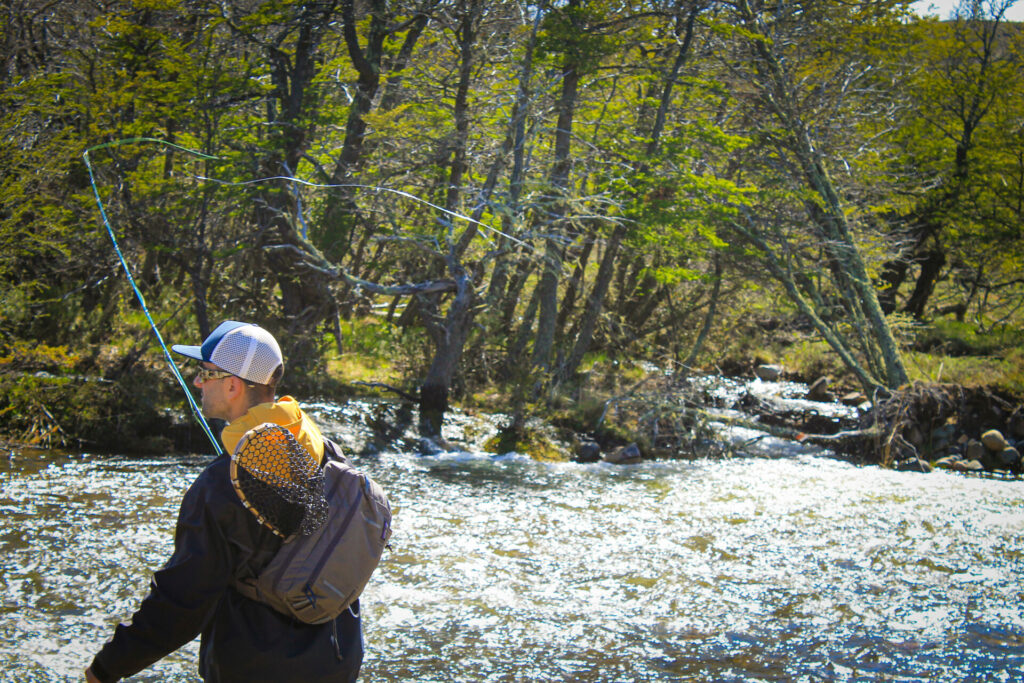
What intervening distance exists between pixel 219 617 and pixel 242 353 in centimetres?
68

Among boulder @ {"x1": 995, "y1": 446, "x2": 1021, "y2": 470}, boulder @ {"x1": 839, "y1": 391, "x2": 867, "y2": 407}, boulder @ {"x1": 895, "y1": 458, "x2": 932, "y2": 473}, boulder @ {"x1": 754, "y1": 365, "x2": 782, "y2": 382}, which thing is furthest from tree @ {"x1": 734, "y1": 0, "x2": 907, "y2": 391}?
boulder @ {"x1": 754, "y1": 365, "x2": 782, "y2": 382}

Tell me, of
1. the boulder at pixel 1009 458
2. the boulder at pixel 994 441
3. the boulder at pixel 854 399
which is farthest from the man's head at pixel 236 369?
the boulder at pixel 854 399

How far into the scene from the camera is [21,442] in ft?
28.3

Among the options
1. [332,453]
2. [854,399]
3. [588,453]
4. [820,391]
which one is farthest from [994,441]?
[332,453]

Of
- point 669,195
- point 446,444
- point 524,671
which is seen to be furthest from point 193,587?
point 669,195

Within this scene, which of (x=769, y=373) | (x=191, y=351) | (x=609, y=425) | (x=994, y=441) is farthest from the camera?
(x=769, y=373)

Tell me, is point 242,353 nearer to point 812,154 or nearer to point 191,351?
point 191,351

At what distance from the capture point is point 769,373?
61.4ft

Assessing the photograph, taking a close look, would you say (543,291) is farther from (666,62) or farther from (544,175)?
(666,62)

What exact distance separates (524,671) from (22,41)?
33.5 feet

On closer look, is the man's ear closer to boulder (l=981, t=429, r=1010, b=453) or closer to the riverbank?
the riverbank

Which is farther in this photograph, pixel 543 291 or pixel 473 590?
pixel 543 291

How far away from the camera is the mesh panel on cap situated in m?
2.22

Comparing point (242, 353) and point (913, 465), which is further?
point (913, 465)
